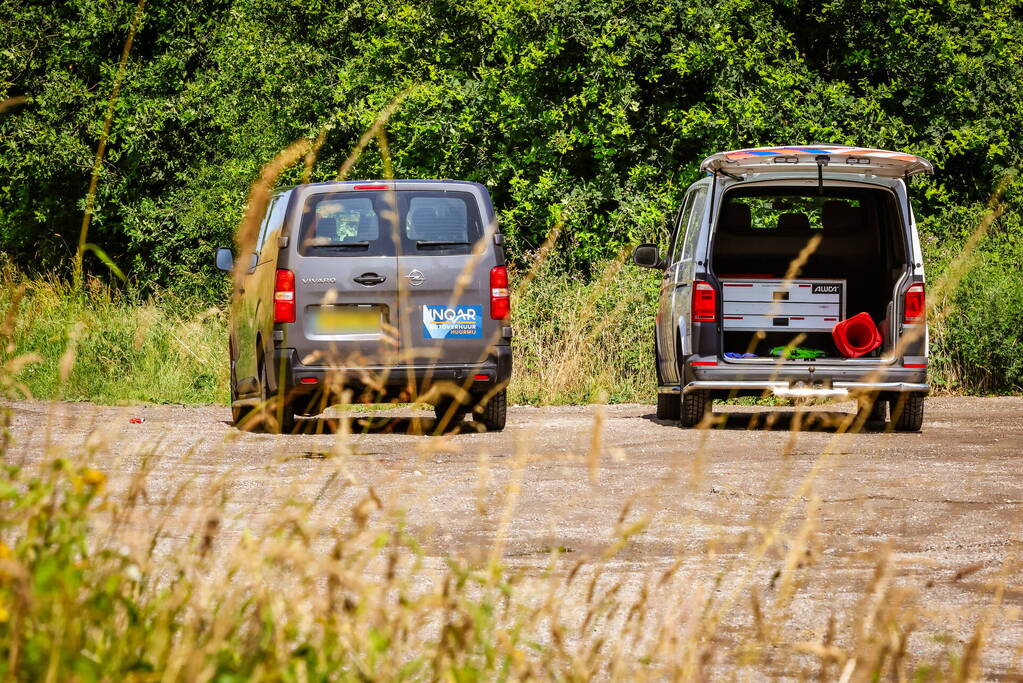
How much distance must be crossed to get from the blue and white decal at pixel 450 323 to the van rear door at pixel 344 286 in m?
0.23

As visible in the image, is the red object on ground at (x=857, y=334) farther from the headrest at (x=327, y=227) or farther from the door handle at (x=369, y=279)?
the headrest at (x=327, y=227)

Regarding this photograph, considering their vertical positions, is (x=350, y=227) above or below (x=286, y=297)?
above

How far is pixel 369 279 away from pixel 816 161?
3411 mm

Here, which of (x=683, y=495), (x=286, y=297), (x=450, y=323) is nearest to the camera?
(x=683, y=495)

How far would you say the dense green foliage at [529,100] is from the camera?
2347 cm

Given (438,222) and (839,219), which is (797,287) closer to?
(839,219)

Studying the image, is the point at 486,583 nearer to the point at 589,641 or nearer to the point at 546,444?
the point at 589,641

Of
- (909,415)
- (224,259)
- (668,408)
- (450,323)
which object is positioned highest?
(224,259)

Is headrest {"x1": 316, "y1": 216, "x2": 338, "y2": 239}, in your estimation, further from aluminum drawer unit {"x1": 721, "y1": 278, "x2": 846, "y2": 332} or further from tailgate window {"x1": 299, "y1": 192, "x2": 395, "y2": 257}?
aluminum drawer unit {"x1": 721, "y1": 278, "x2": 846, "y2": 332}

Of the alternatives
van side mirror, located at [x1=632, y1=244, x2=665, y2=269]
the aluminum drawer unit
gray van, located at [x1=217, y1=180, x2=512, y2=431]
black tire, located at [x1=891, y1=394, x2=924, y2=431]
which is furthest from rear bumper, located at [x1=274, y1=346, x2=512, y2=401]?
black tire, located at [x1=891, y1=394, x2=924, y2=431]

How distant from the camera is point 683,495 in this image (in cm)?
802

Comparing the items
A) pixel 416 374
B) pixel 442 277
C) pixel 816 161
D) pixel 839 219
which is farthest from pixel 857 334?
pixel 416 374

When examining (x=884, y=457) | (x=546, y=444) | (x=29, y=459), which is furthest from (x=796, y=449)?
(x=29, y=459)

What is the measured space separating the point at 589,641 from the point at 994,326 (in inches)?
521
